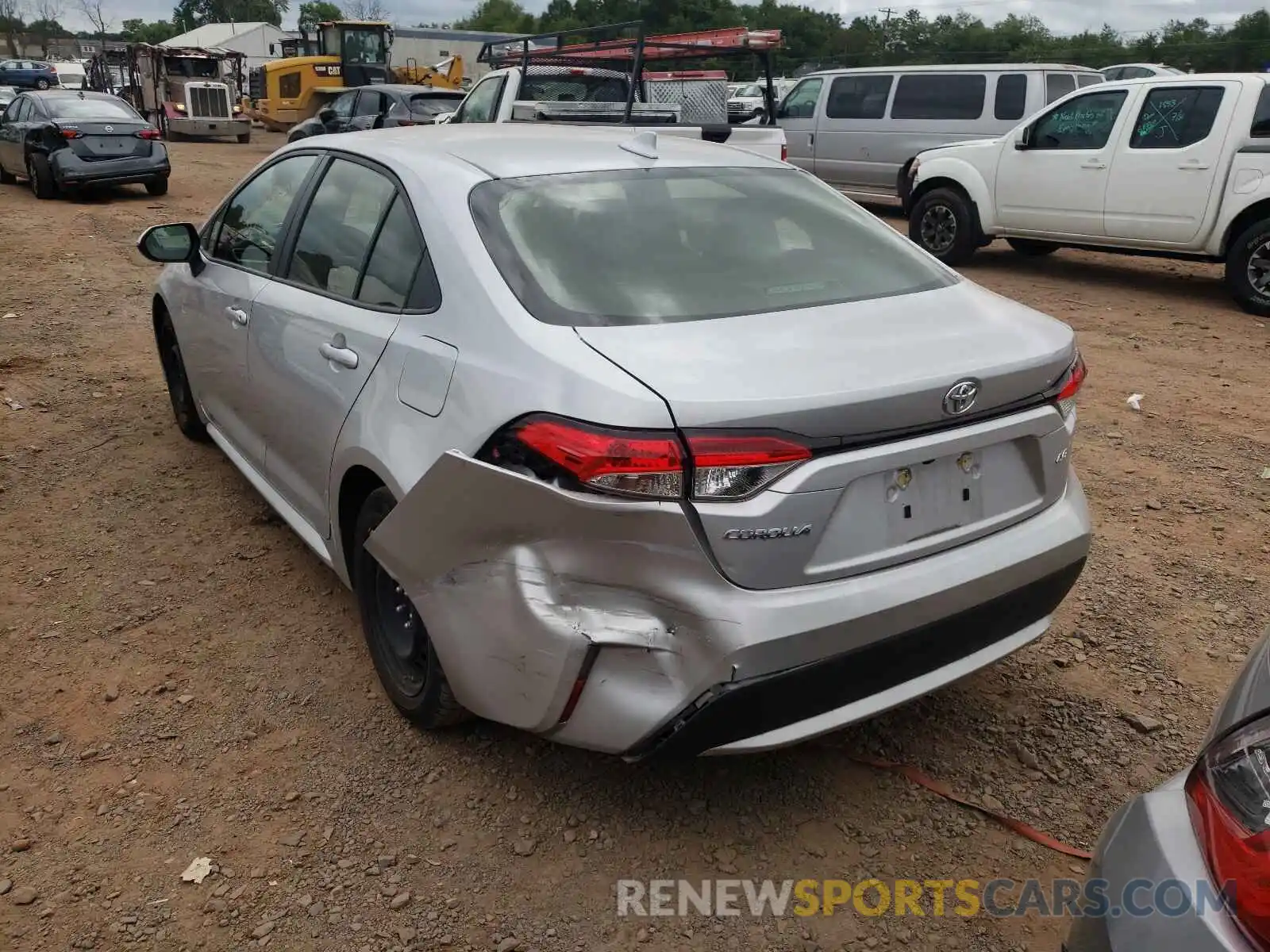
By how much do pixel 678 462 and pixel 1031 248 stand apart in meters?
9.91

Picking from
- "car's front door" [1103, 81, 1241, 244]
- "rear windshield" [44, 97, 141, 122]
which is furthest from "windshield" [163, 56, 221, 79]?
"car's front door" [1103, 81, 1241, 244]

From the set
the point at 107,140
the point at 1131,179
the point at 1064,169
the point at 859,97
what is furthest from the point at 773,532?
the point at 107,140

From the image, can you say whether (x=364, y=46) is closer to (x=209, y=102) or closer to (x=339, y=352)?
(x=209, y=102)

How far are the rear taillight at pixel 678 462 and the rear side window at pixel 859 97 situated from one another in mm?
11917

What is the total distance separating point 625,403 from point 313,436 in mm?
1443

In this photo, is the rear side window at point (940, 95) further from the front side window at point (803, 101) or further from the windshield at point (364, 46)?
the windshield at point (364, 46)

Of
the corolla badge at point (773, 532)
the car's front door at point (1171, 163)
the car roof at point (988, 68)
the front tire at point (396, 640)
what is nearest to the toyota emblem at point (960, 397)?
the corolla badge at point (773, 532)

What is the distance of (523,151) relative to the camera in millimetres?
3121

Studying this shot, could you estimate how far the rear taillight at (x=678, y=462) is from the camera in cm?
206

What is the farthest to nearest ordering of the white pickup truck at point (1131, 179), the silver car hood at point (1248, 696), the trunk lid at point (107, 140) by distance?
the trunk lid at point (107, 140), the white pickup truck at point (1131, 179), the silver car hood at point (1248, 696)

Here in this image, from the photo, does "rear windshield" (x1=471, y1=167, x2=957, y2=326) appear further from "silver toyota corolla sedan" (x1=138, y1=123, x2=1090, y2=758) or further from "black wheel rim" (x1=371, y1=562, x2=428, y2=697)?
"black wheel rim" (x1=371, y1=562, x2=428, y2=697)

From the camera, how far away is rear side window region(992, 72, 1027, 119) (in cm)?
1180

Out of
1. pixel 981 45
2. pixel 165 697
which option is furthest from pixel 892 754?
pixel 981 45

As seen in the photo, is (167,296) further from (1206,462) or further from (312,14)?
(312,14)
